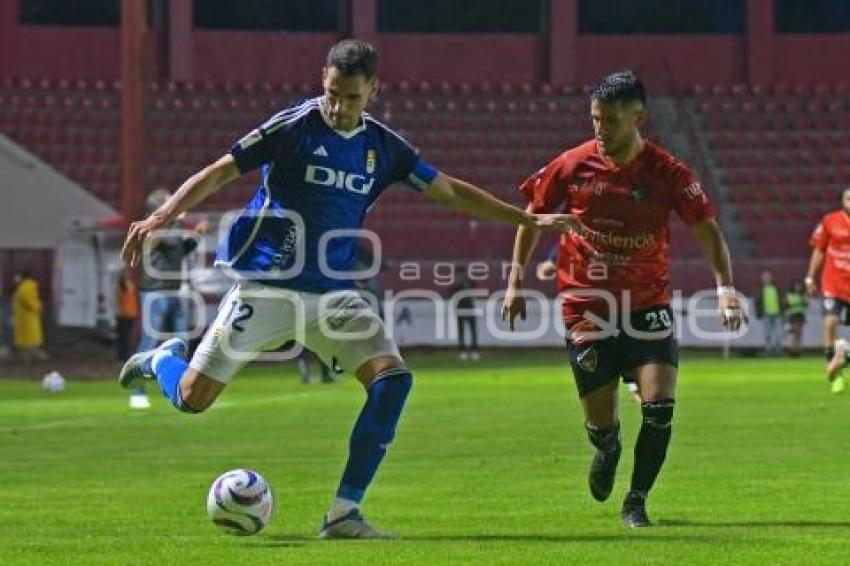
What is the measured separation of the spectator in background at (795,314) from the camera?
42.3 metres

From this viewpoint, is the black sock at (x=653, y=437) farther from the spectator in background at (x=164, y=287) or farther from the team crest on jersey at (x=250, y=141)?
the spectator in background at (x=164, y=287)

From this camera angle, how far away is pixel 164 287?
71.7ft

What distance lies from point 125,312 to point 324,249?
28.1 metres

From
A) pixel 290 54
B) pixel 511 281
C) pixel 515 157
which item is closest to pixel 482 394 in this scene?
pixel 511 281

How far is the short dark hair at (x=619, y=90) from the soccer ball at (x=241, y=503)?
2.58 metres

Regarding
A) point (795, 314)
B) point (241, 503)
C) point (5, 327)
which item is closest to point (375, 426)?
point (241, 503)

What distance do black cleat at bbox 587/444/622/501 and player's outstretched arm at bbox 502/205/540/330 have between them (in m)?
0.97

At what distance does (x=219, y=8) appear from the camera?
168 ft

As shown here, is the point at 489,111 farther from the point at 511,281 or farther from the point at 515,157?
the point at 511,281

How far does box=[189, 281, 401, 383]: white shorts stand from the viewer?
988 cm

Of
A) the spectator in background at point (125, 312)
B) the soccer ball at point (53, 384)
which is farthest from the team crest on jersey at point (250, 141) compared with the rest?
the spectator in background at point (125, 312)

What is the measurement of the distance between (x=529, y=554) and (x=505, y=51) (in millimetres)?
43786

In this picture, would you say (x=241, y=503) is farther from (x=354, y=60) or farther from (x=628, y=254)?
(x=628, y=254)

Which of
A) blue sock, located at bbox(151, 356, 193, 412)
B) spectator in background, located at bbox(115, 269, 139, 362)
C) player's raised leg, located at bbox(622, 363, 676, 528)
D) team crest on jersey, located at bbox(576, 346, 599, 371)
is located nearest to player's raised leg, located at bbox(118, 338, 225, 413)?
blue sock, located at bbox(151, 356, 193, 412)
